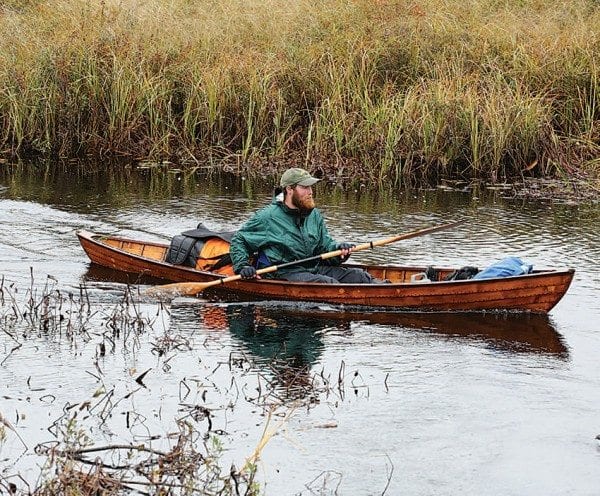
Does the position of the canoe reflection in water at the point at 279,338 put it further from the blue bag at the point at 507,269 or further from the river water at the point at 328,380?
the blue bag at the point at 507,269

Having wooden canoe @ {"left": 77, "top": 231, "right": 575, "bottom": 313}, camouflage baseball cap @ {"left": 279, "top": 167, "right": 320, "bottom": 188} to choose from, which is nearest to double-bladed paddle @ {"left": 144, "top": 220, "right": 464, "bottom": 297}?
wooden canoe @ {"left": 77, "top": 231, "right": 575, "bottom": 313}

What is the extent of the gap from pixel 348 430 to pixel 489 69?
11456mm

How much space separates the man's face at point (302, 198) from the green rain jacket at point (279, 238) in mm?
133

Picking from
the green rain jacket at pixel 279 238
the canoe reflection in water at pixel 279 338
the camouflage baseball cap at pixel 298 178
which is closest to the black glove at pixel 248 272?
the green rain jacket at pixel 279 238

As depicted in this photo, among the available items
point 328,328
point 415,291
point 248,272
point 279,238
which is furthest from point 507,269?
point 248,272

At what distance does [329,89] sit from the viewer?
1805cm

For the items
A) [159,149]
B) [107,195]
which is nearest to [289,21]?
[159,149]

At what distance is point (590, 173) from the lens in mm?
17172

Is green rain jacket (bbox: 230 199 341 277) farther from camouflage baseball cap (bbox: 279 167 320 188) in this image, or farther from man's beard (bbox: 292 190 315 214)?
camouflage baseball cap (bbox: 279 167 320 188)

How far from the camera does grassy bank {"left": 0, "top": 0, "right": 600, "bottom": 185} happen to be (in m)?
17.0

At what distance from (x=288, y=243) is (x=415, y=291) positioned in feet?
4.26

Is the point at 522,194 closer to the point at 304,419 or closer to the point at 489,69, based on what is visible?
the point at 489,69

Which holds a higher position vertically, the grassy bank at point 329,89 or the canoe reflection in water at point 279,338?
the grassy bank at point 329,89

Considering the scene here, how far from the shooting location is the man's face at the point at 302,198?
35.6 feet
